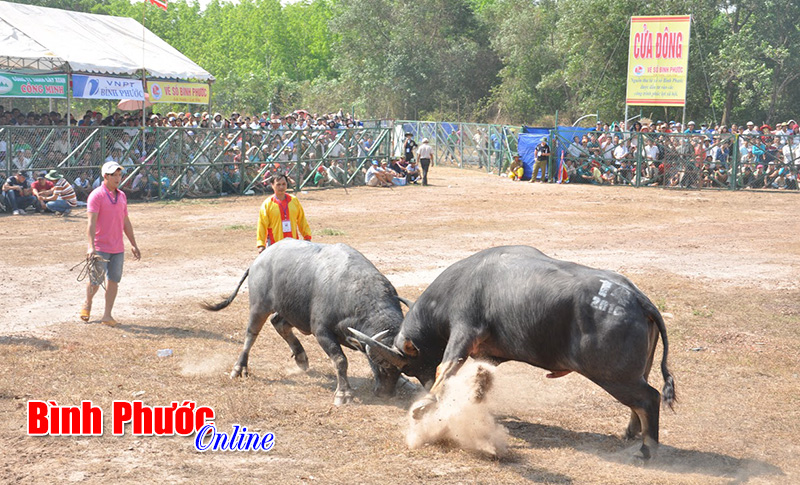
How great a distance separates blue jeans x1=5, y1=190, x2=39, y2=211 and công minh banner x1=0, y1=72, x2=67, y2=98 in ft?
12.1

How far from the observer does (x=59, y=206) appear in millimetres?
18984

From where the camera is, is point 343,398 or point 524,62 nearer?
point 343,398

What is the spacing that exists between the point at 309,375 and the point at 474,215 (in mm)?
12756

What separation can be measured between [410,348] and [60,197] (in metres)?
15.2

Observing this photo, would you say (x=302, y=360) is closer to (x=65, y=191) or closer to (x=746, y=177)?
(x=65, y=191)

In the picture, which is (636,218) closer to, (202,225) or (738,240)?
(738,240)

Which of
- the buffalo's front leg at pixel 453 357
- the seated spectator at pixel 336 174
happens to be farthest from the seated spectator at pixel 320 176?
the buffalo's front leg at pixel 453 357

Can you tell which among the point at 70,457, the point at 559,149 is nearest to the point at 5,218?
the point at 70,457

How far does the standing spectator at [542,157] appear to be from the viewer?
29484mm

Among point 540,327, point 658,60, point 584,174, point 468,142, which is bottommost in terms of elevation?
point 540,327

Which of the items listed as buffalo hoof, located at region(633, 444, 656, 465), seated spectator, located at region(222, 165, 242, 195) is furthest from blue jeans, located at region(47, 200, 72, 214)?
buffalo hoof, located at region(633, 444, 656, 465)

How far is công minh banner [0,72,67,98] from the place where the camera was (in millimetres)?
21312

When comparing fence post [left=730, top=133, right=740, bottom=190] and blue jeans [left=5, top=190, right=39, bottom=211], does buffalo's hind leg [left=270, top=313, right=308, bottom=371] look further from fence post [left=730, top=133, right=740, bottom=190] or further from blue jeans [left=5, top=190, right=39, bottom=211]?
fence post [left=730, top=133, right=740, bottom=190]

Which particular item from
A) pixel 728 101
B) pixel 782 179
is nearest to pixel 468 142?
pixel 782 179
